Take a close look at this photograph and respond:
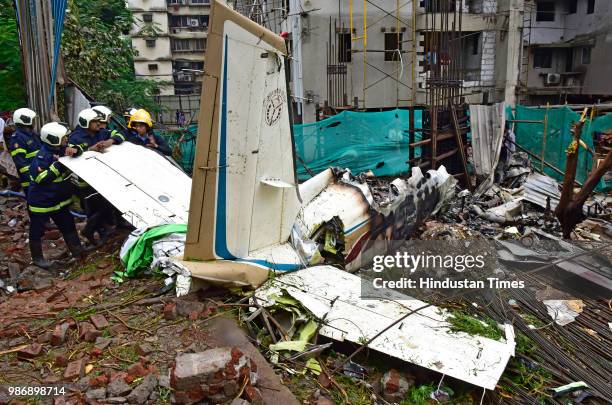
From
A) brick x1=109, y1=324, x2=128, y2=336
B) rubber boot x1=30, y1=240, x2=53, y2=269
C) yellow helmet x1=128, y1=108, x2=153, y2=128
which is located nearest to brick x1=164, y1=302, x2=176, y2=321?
brick x1=109, y1=324, x2=128, y2=336

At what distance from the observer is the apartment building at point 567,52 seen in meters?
22.7

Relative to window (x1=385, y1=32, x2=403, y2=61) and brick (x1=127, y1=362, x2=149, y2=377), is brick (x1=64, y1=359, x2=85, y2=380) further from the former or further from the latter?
window (x1=385, y1=32, x2=403, y2=61)

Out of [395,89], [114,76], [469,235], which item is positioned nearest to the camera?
[469,235]

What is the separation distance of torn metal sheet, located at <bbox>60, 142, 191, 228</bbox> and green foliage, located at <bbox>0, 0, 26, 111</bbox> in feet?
20.0

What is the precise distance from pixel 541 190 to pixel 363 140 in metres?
4.29

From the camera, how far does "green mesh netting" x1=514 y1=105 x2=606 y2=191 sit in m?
11.2

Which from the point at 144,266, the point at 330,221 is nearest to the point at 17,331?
the point at 144,266

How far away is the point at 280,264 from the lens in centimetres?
422

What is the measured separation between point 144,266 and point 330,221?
190 centimetres

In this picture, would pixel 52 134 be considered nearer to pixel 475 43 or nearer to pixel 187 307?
pixel 187 307

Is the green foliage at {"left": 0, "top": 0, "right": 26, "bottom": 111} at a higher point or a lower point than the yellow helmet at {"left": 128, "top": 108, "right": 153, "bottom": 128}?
higher

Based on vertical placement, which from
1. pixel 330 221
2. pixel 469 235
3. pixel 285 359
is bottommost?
pixel 469 235

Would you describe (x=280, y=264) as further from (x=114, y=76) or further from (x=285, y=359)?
(x=114, y=76)

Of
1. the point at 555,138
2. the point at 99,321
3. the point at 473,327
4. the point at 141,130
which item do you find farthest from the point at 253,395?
the point at 555,138
